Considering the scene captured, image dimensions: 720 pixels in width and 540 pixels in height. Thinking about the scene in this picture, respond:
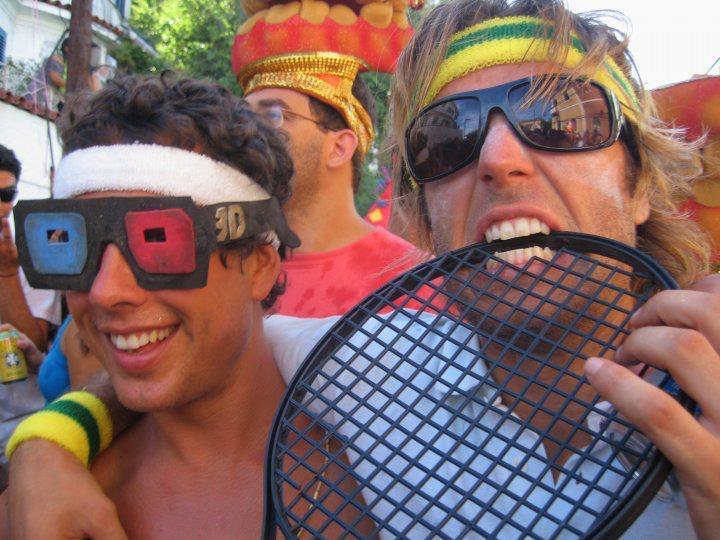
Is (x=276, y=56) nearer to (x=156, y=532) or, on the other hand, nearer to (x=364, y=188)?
(x=156, y=532)

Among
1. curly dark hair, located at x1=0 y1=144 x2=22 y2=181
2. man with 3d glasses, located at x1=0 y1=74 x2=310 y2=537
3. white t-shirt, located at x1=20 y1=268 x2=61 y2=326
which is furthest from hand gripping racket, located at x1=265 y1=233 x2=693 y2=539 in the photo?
curly dark hair, located at x1=0 y1=144 x2=22 y2=181

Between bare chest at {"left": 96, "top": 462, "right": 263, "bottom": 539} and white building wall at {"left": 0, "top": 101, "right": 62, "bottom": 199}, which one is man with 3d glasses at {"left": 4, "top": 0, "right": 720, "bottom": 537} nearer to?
bare chest at {"left": 96, "top": 462, "right": 263, "bottom": 539}

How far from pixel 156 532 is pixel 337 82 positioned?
2454 mm

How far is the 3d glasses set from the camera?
136 cm

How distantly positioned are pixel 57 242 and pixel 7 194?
265 centimetres

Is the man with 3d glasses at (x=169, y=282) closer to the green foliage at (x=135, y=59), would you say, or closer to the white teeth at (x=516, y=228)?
the white teeth at (x=516, y=228)

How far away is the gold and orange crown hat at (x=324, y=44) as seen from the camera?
3.07 meters

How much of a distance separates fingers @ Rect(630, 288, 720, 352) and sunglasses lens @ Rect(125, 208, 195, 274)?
0.98 m

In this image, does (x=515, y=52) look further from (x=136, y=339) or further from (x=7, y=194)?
(x=7, y=194)

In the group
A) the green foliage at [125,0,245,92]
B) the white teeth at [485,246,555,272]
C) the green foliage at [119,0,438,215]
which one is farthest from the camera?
the green foliage at [125,0,245,92]

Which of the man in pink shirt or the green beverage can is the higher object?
the man in pink shirt

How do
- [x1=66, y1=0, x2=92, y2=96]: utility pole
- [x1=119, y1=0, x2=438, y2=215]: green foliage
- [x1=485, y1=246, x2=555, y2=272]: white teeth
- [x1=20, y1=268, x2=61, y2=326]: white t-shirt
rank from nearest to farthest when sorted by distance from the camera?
[x1=485, y1=246, x2=555, y2=272]: white teeth → [x1=20, y1=268, x2=61, y2=326]: white t-shirt → [x1=66, y1=0, x2=92, y2=96]: utility pole → [x1=119, y1=0, x2=438, y2=215]: green foliage

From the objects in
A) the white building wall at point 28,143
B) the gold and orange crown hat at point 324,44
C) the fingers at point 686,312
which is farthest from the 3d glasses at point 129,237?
the white building wall at point 28,143

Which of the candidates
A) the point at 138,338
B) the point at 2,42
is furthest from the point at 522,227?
the point at 2,42
